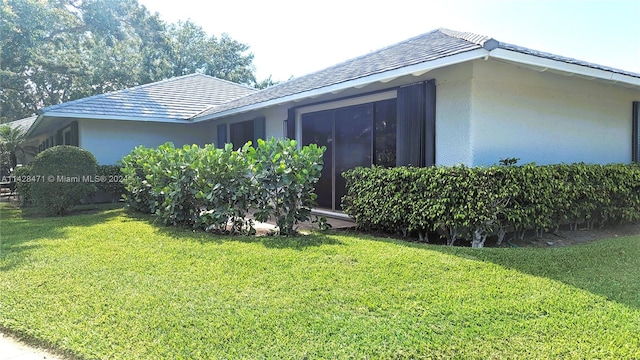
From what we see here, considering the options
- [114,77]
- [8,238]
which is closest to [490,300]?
[8,238]

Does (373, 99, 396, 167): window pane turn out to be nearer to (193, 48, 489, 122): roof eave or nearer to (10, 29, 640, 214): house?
(10, 29, 640, 214): house

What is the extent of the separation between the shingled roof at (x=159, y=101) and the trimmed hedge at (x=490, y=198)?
8.79 m

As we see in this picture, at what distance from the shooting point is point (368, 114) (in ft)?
27.3

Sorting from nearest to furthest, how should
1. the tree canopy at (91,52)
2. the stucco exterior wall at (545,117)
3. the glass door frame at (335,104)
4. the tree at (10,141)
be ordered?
1. the stucco exterior wall at (545,117)
2. the glass door frame at (335,104)
3. the tree canopy at (91,52)
4. the tree at (10,141)

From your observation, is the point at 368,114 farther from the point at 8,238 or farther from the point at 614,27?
the point at 8,238

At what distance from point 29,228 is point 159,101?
7.71m

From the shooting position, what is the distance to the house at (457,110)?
251 inches

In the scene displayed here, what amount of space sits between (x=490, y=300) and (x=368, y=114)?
5.37m

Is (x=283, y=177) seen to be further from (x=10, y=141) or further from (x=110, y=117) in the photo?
(x=10, y=141)

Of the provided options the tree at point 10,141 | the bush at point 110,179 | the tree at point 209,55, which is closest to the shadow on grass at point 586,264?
the bush at point 110,179

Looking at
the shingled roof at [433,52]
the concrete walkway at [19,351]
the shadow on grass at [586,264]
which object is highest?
the shingled roof at [433,52]

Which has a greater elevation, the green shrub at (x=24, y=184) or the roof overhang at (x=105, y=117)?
the roof overhang at (x=105, y=117)

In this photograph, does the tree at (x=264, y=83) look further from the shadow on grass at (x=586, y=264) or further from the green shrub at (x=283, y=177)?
the shadow on grass at (x=586, y=264)

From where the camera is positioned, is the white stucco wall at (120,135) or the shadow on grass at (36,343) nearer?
the shadow on grass at (36,343)
